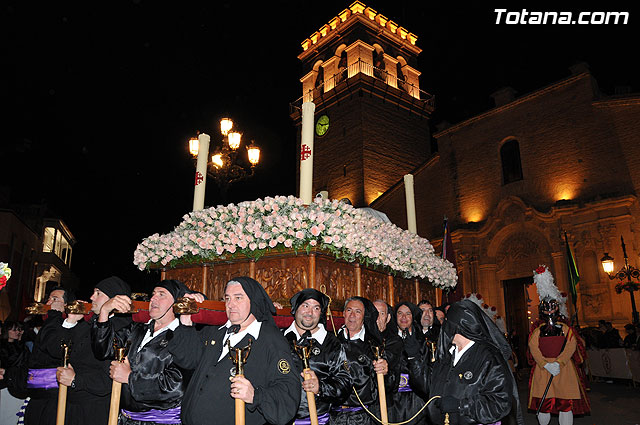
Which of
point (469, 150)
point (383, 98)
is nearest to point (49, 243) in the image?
point (383, 98)

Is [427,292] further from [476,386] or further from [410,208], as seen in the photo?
[476,386]

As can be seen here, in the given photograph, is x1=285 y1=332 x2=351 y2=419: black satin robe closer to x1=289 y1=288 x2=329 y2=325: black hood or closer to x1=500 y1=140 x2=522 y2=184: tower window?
x1=289 y1=288 x2=329 y2=325: black hood

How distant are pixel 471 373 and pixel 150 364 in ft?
8.13

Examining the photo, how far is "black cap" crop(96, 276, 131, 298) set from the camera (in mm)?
4305

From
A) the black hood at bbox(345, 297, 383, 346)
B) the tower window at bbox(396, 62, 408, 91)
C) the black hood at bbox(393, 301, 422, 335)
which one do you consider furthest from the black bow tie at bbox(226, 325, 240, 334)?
the tower window at bbox(396, 62, 408, 91)

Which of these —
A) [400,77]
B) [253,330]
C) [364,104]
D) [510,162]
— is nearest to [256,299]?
[253,330]

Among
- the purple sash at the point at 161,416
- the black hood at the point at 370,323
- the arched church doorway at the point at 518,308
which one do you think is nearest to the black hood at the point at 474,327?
the black hood at the point at 370,323

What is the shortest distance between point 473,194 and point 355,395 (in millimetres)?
19522

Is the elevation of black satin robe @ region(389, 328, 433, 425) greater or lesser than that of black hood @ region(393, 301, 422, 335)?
lesser

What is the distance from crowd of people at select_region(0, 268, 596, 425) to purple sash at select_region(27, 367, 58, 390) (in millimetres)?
11

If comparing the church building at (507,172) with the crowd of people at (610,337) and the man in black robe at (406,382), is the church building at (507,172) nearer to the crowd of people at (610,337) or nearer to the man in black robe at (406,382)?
the crowd of people at (610,337)

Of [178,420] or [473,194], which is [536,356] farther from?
[473,194]

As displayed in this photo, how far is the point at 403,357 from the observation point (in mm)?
5477

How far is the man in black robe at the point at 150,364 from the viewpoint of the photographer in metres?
3.67
